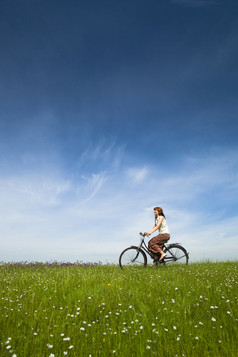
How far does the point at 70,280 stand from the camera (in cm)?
937

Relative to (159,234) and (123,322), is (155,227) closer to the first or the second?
(159,234)

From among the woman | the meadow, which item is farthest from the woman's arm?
the meadow

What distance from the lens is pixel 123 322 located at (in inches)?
207

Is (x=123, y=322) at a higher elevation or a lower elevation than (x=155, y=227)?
lower

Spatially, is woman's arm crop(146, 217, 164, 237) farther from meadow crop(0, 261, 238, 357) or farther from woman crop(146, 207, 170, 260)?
meadow crop(0, 261, 238, 357)

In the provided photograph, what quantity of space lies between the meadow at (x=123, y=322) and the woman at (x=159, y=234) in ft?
15.6

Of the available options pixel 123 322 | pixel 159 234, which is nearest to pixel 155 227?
pixel 159 234

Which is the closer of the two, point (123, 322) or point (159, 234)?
point (123, 322)

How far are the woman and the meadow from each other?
4.75m

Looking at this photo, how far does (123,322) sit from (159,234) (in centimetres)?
806

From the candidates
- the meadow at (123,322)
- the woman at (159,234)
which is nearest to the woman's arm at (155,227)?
the woman at (159,234)

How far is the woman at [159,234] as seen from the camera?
1290 cm

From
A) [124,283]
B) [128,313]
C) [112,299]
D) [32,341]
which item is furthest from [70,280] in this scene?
[32,341]

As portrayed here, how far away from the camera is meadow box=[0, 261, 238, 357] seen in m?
4.04
